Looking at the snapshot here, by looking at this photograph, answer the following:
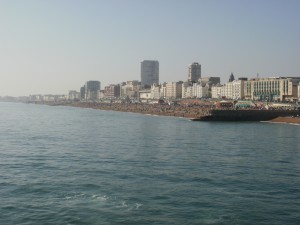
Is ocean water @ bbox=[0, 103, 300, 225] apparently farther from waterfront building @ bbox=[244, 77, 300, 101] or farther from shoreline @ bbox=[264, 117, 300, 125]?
waterfront building @ bbox=[244, 77, 300, 101]

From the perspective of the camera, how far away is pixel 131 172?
111ft

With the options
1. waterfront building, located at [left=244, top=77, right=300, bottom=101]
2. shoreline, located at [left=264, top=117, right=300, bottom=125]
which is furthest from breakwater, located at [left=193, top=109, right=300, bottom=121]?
waterfront building, located at [left=244, top=77, right=300, bottom=101]

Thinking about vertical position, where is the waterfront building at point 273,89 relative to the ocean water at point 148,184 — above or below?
above

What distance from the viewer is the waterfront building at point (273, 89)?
16662 centimetres

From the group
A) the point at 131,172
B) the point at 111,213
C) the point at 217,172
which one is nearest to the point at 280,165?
the point at 217,172

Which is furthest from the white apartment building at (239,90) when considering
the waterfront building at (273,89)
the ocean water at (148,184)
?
the ocean water at (148,184)

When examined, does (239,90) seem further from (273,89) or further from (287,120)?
(287,120)

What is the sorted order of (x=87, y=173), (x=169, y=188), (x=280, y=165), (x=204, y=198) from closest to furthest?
(x=204, y=198) → (x=169, y=188) → (x=87, y=173) → (x=280, y=165)

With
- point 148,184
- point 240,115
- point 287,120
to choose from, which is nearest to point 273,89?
point 240,115

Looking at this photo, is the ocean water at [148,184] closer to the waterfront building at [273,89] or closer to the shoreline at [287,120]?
the shoreline at [287,120]

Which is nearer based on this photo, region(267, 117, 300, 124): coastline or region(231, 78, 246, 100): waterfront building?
region(267, 117, 300, 124): coastline

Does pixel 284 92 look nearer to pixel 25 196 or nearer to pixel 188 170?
pixel 188 170

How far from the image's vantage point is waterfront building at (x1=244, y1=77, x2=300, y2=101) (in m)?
167

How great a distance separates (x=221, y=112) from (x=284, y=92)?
69006 millimetres
